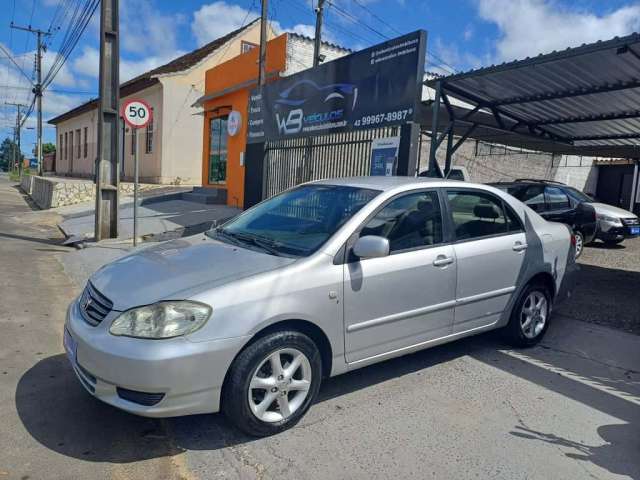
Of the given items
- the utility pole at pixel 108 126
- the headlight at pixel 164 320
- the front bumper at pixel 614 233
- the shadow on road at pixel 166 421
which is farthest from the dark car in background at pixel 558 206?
the headlight at pixel 164 320

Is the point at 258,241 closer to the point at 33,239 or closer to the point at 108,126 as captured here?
the point at 108,126

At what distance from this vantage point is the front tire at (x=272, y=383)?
9.64 ft

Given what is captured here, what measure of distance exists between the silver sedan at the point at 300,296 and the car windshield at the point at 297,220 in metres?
0.01

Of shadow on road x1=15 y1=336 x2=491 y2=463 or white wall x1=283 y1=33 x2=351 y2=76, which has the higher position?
white wall x1=283 y1=33 x2=351 y2=76

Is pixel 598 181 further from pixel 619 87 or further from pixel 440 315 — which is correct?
pixel 440 315

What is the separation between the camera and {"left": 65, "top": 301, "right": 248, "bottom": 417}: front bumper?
9.00 feet

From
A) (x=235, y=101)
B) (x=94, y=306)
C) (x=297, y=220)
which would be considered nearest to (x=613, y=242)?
(x=297, y=220)

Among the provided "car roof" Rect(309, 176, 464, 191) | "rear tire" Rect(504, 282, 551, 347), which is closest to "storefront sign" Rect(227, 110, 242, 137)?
"car roof" Rect(309, 176, 464, 191)

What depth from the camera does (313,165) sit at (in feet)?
34.4

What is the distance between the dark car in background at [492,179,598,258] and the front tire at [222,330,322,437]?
26.8 ft

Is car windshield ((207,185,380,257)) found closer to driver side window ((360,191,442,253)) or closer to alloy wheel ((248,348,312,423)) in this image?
driver side window ((360,191,442,253))

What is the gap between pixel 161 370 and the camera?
2.73 metres

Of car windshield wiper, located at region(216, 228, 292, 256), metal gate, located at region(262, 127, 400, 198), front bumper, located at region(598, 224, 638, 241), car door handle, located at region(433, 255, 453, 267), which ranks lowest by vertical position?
front bumper, located at region(598, 224, 638, 241)

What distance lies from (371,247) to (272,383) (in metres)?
1.05
